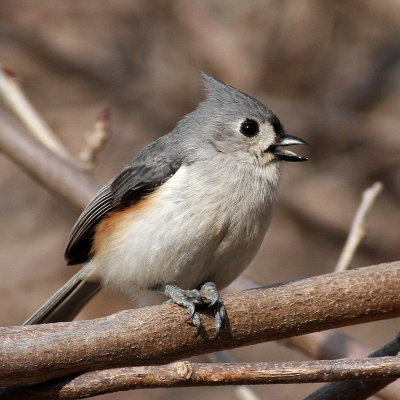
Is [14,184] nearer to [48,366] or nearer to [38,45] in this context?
[38,45]

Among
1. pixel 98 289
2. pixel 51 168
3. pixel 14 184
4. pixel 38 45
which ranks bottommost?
pixel 98 289

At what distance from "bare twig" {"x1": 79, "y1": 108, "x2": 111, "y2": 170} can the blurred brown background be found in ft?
7.26

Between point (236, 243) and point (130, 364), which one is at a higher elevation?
point (236, 243)

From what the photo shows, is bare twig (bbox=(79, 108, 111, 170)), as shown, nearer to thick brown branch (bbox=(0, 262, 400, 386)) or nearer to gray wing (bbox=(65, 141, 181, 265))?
gray wing (bbox=(65, 141, 181, 265))

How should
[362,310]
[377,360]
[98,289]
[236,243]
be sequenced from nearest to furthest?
[377,360] < [362,310] < [236,243] < [98,289]

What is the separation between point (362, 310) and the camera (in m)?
2.61

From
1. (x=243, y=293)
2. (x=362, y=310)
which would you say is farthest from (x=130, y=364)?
(x=362, y=310)

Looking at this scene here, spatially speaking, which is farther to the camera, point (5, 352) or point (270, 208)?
point (270, 208)

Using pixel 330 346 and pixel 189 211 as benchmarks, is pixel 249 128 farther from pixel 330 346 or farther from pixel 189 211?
pixel 330 346

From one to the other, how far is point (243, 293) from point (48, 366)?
755 mm

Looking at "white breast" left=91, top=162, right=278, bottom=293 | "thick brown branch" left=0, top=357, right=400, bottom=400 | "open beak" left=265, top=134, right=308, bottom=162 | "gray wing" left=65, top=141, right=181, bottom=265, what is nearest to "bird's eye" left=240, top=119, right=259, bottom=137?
"open beak" left=265, top=134, right=308, bottom=162

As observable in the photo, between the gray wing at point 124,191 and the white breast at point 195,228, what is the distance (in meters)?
0.09

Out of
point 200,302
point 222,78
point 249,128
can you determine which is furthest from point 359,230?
point 222,78

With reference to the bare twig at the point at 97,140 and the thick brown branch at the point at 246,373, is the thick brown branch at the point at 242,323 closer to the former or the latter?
the thick brown branch at the point at 246,373
